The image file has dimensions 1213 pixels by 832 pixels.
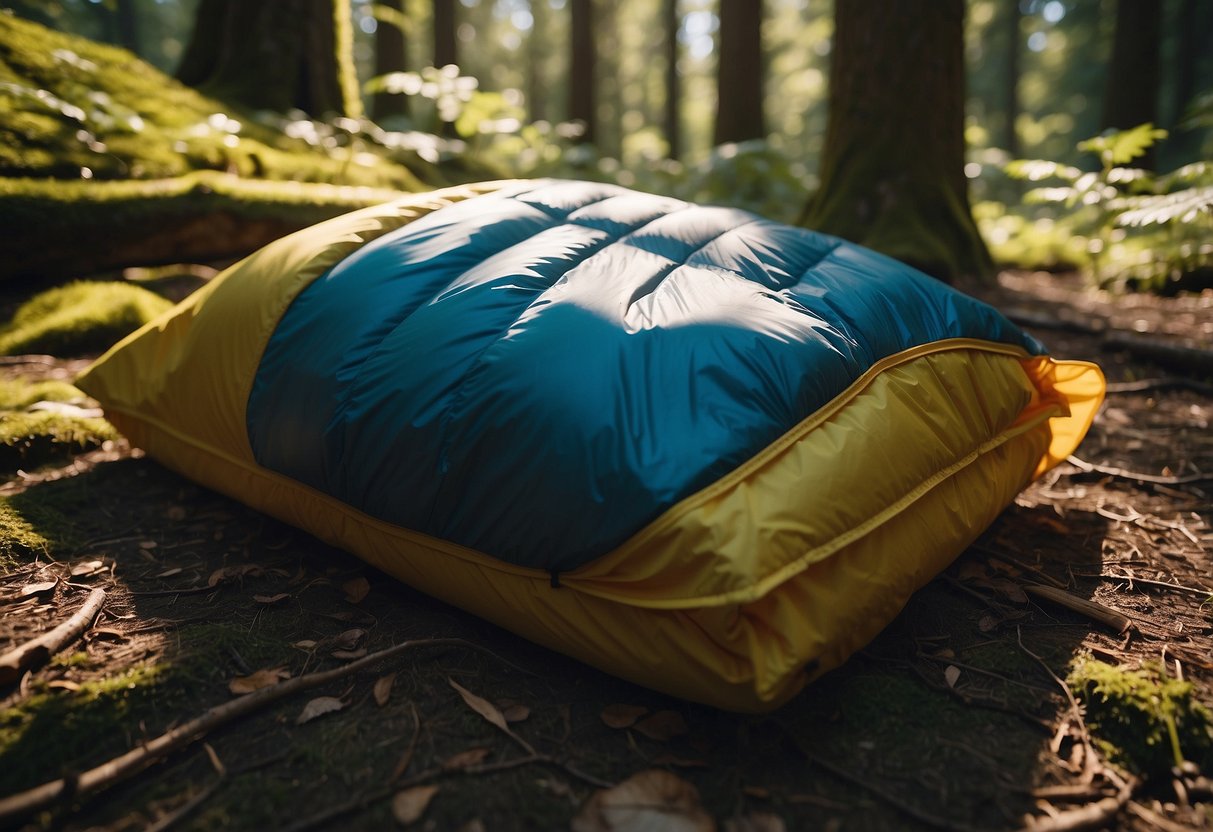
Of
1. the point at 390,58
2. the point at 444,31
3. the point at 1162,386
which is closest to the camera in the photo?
the point at 1162,386

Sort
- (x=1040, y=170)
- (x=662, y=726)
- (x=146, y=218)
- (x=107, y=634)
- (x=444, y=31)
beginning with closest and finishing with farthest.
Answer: (x=662, y=726), (x=107, y=634), (x=146, y=218), (x=1040, y=170), (x=444, y=31)

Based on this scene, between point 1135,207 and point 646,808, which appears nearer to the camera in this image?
point 646,808

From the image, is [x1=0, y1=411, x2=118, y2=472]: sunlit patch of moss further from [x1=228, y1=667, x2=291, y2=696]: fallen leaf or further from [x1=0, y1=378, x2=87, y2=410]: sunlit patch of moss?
[x1=228, y1=667, x2=291, y2=696]: fallen leaf

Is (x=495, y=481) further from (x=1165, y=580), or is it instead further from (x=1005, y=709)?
(x=1165, y=580)

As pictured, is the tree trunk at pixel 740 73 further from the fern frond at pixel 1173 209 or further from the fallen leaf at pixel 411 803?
the fallen leaf at pixel 411 803

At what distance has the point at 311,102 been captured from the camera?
6.73 m

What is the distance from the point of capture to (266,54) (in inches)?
253

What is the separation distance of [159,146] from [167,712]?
4.13m

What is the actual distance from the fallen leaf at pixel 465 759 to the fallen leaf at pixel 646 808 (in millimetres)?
245

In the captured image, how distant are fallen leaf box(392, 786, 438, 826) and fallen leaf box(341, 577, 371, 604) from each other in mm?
722

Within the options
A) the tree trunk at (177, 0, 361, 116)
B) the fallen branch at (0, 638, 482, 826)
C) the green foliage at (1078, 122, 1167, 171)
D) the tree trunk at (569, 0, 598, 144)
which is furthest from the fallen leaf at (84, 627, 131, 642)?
the tree trunk at (569, 0, 598, 144)

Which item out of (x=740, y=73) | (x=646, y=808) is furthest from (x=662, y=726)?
(x=740, y=73)

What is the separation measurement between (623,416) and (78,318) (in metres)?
3.36

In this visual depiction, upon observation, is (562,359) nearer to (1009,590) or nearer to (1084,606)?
(1009,590)
